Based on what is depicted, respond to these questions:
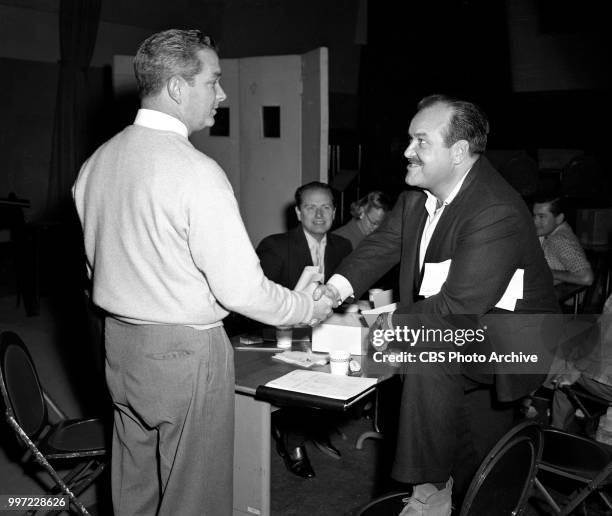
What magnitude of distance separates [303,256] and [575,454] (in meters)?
1.76

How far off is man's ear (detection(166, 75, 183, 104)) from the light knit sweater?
0.10 m

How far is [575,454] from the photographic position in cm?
243

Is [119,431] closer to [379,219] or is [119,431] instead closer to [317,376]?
[317,376]

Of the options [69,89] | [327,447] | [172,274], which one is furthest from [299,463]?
[69,89]

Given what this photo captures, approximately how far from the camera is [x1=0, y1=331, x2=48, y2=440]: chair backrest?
2.11 meters

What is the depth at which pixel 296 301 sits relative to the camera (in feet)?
6.56

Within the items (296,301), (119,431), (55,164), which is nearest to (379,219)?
(296,301)

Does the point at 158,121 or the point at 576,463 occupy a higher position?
the point at 158,121

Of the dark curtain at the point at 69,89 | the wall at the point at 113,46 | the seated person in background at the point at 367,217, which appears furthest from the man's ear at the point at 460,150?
the dark curtain at the point at 69,89

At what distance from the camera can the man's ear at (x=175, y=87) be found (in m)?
1.71

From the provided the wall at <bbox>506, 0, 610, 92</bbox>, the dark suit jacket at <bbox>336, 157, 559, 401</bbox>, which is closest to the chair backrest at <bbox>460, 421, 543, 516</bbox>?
the dark suit jacket at <bbox>336, 157, 559, 401</bbox>

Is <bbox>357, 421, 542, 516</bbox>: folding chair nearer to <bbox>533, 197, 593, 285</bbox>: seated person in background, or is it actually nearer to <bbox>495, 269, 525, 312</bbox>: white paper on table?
<bbox>495, 269, 525, 312</bbox>: white paper on table

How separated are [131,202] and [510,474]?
1.17 metres

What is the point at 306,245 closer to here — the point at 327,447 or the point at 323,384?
the point at 327,447
